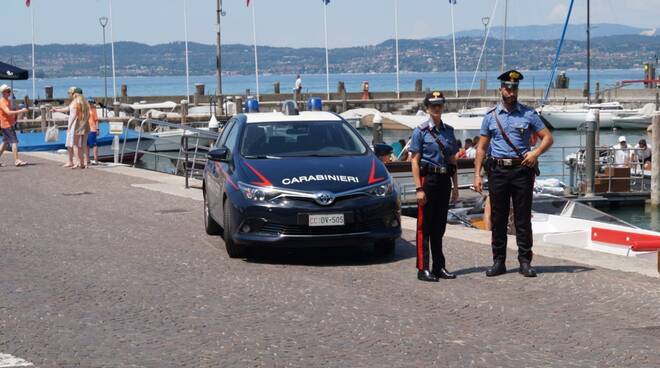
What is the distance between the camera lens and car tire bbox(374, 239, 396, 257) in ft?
40.9

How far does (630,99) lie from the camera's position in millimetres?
67375

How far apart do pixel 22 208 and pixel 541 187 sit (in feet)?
45.3

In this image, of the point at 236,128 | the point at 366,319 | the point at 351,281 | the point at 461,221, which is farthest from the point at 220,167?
the point at 461,221

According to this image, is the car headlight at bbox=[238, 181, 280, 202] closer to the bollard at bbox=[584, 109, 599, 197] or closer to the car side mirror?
the car side mirror

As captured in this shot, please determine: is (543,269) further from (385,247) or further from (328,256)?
(328,256)

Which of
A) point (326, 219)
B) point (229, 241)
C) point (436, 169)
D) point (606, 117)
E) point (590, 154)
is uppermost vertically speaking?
point (436, 169)

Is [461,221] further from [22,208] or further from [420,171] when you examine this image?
[420,171]

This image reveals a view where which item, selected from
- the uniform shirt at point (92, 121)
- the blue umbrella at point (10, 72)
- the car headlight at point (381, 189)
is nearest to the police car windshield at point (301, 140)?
the car headlight at point (381, 189)

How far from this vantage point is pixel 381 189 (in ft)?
39.7

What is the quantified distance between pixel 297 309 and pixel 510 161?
263 cm

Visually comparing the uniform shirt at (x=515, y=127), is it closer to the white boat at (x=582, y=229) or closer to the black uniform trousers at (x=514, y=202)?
the black uniform trousers at (x=514, y=202)

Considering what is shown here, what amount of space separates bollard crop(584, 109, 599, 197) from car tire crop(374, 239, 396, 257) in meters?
13.9

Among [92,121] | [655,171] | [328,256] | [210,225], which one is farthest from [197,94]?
[328,256]

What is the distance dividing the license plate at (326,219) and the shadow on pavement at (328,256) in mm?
496
